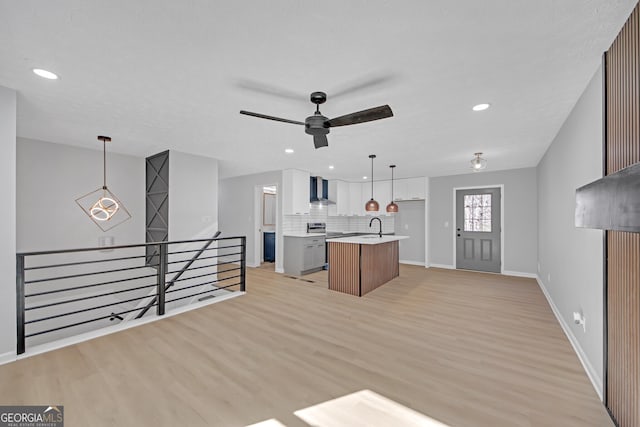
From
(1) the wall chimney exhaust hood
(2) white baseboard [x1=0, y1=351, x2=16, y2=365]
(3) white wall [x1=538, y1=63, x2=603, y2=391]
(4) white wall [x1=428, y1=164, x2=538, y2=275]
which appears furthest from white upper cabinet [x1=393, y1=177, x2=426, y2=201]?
(2) white baseboard [x1=0, y1=351, x2=16, y2=365]

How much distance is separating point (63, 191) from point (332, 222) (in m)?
6.18

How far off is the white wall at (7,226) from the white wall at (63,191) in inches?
74.1

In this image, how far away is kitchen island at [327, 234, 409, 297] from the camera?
456 cm

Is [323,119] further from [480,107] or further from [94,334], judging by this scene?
[94,334]

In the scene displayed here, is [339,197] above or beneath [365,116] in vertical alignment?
beneath

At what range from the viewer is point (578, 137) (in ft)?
8.36

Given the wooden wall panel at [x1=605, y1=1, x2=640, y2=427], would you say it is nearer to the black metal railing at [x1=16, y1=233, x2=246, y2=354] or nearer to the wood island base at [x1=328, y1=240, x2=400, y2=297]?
the wood island base at [x1=328, y1=240, x2=400, y2=297]

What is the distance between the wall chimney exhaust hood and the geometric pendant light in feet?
19.7

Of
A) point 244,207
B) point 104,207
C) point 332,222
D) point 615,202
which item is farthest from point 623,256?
point 244,207

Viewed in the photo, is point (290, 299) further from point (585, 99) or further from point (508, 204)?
point (508, 204)

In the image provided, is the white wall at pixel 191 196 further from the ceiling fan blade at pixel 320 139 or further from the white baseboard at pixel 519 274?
the white baseboard at pixel 519 274

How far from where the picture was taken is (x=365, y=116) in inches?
87.6

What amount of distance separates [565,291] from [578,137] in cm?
178

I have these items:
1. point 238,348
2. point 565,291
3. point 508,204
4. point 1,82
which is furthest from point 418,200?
point 1,82
